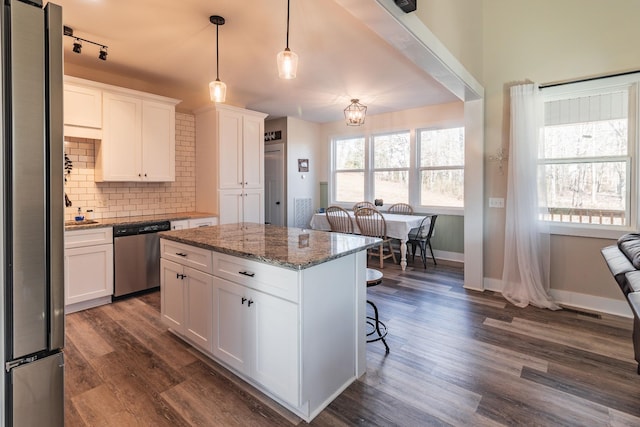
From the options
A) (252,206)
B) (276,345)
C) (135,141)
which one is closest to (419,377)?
(276,345)

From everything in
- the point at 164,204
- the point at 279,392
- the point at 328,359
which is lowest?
→ the point at 279,392

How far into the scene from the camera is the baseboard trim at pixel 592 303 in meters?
3.12

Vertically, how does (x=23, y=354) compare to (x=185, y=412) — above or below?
above

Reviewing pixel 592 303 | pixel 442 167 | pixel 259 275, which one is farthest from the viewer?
pixel 442 167

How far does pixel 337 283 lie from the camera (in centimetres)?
193

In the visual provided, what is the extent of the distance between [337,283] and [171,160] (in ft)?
10.9

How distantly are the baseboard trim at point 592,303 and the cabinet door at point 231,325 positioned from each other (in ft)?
10.7

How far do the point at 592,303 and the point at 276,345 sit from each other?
10.8 ft

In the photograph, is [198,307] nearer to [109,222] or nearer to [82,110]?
[109,222]

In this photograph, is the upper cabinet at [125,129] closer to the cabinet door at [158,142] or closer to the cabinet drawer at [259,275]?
the cabinet door at [158,142]

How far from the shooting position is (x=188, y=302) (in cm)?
243

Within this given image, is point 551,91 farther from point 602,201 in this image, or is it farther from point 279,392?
point 279,392

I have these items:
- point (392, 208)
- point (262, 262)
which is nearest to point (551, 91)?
point (392, 208)

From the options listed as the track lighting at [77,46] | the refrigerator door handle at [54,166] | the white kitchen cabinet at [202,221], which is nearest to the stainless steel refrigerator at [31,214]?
the refrigerator door handle at [54,166]
